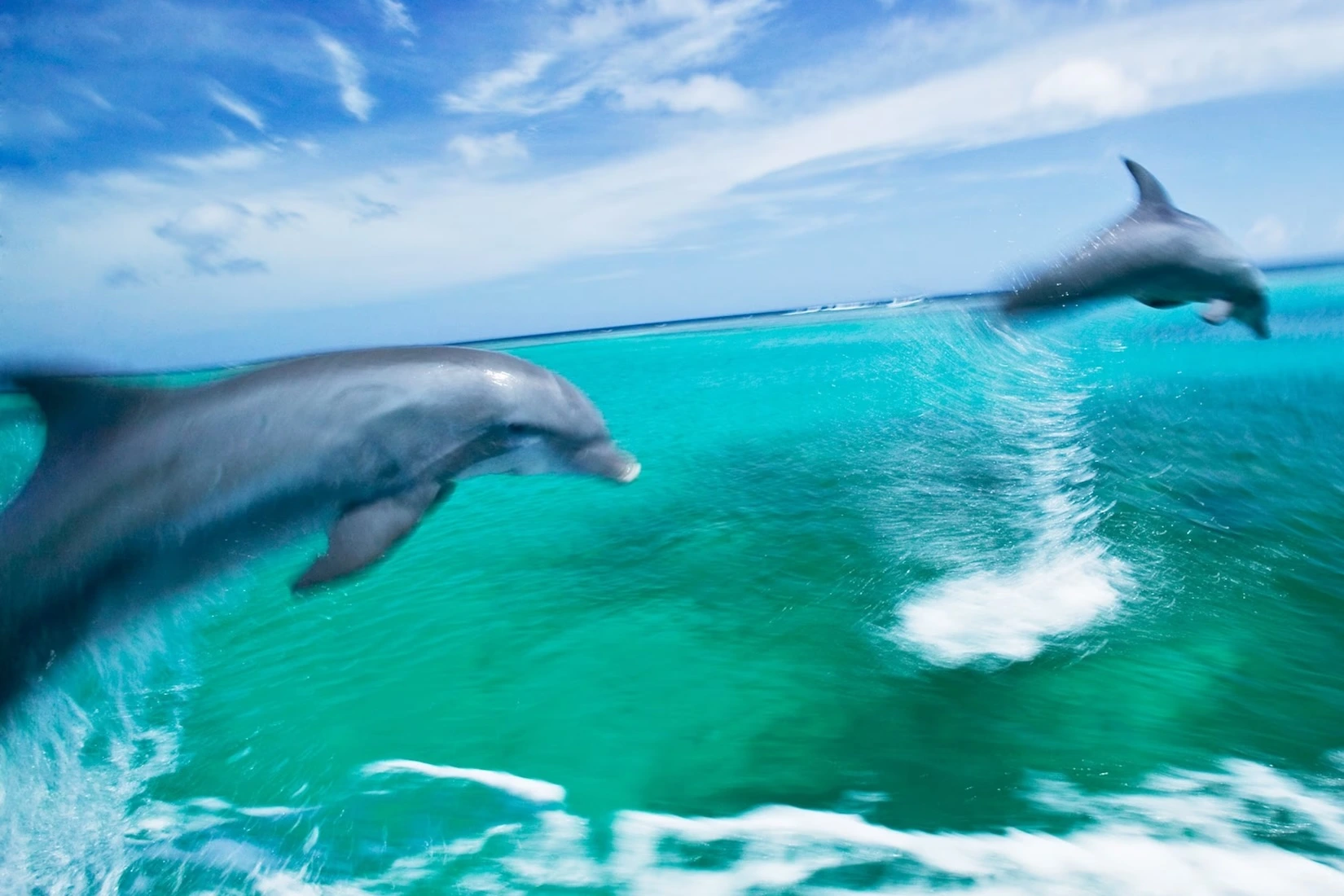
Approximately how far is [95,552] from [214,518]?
1.37 feet

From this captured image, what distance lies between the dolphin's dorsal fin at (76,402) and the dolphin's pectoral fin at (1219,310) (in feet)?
25.9

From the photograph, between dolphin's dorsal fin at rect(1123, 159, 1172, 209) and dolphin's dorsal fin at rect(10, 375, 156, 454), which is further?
dolphin's dorsal fin at rect(1123, 159, 1172, 209)

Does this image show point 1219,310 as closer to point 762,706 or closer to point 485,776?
point 762,706

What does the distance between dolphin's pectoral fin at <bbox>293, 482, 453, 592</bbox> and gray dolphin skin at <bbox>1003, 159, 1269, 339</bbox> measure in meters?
4.30

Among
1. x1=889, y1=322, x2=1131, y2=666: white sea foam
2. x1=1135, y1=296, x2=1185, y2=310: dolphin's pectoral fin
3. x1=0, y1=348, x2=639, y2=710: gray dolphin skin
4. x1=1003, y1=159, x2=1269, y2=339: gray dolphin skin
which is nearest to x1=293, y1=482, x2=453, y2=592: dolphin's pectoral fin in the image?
x1=0, y1=348, x2=639, y2=710: gray dolphin skin

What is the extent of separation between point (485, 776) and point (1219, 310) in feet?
23.3

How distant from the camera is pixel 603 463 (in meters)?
4.15

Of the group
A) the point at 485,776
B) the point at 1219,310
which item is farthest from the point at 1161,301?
the point at 485,776

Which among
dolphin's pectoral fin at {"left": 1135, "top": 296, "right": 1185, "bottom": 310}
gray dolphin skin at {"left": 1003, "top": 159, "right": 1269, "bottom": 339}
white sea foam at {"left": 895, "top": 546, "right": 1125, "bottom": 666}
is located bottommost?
white sea foam at {"left": 895, "top": 546, "right": 1125, "bottom": 666}

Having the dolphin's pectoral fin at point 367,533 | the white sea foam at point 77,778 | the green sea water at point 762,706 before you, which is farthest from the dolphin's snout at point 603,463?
the white sea foam at point 77,778

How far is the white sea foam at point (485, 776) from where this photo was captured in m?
4.23

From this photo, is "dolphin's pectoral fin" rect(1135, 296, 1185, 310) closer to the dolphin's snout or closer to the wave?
the wave

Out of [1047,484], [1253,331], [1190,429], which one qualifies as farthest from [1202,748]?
[1190,429]

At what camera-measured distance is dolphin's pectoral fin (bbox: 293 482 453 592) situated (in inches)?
122
